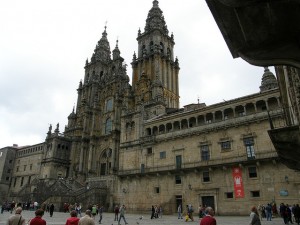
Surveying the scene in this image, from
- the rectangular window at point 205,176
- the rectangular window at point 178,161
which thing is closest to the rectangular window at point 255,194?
the rectangular window at point 205,176

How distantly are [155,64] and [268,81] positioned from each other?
2241cm

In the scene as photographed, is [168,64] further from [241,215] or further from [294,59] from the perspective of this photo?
[294,59]

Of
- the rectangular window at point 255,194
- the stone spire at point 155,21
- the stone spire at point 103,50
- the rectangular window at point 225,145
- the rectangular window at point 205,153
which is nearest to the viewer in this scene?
the rectangular window at point 255,194

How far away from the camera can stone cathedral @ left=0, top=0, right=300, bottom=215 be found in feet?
94.0

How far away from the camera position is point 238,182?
28797mm

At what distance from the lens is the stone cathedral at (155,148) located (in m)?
28.6

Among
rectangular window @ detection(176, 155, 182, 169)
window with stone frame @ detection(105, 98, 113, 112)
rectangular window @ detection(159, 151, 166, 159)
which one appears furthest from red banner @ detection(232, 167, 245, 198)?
window with stone frame @ detection(105, 98, 113, 112)

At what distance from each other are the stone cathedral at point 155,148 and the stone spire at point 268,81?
212 mm

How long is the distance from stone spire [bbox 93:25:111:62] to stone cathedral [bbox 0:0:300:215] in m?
1.45

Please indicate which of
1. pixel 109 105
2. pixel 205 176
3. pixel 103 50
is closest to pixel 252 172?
pixel 205 176

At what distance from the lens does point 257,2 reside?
4016 mm

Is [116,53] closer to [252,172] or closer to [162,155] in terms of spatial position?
[162,155]

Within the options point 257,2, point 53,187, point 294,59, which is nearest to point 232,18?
point 257,2

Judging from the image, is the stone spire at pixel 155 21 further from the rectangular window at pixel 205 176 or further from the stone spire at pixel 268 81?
the rectangular window at pixel 205 176
